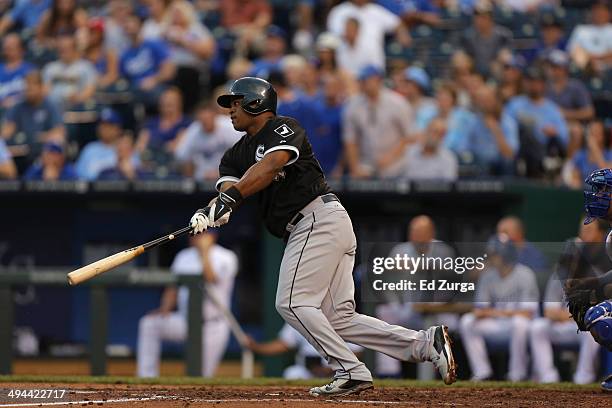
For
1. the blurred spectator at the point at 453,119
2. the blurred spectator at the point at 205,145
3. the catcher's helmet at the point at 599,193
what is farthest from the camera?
the blurred spectator at the point at 453,119

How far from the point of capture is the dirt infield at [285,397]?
252 inches

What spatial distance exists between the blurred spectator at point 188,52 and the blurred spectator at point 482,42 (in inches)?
105

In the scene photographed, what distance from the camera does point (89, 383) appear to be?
8.13 meters

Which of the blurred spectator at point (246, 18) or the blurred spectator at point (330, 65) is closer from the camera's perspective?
the blurred spectator at point (330, 65)

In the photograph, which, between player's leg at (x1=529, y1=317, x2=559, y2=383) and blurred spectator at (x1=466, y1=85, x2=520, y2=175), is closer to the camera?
player's leg at (x1=529, y1=317, x2=559, y2=383)

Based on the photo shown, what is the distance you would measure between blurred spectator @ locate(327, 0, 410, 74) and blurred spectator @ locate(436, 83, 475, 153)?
1.22 metres

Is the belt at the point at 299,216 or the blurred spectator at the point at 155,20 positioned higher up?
the blurred spectator at the point at 155,20

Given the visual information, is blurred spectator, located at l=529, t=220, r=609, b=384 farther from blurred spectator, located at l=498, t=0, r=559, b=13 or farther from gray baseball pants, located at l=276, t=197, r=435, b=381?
blurred spectator, located at l=498, t=0, r=559, b=13

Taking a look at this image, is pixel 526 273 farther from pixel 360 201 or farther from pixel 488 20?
pixel 488 20

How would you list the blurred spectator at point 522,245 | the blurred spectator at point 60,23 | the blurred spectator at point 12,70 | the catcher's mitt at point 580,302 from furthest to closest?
the blurred spectator at point 60,23 < the blurred spectator at point 12,70 < the blurred spectator at point 522,245 < the catcher's mitt at point 580,302

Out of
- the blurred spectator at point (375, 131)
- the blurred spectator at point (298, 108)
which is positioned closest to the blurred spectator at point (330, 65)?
the blurred spectator at point (298, 108)

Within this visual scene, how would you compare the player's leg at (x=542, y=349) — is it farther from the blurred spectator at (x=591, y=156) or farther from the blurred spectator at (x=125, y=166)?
the blurred spectator at (x=125, y=166)

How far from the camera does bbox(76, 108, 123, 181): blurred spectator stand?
11711 mm

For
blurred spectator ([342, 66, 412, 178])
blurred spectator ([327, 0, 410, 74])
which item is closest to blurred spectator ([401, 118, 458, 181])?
blurred spectator ([342, 66, 412, 178])
